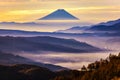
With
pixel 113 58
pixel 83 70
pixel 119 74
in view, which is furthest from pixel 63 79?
pixel 119 74

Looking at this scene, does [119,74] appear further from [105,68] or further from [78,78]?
[78,78]

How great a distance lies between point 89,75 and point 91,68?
73.0 ft

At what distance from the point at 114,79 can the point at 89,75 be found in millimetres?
33572

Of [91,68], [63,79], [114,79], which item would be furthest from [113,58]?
[114,79]

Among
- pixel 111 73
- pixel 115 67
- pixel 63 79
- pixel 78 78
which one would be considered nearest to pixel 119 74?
pixel 111 73

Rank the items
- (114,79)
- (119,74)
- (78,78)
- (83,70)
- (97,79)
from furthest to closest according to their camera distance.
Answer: (83,70)
(78,78)
(97,79)
(119,74)
(114,79)

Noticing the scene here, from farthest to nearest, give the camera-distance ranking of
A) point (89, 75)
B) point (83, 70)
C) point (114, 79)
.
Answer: point (83, 70) < point (89, 75) < point (114, 79)

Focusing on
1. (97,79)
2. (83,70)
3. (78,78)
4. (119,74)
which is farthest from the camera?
(83,70)

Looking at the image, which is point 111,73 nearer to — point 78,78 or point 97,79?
point 97,79

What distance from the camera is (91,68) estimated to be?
180 meters

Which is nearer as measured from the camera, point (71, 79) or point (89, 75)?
point (89, 75)

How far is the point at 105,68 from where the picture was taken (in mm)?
A: 159375

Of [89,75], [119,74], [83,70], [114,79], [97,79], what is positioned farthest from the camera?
[83,70]

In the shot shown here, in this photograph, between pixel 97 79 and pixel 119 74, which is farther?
pixel 97 79
